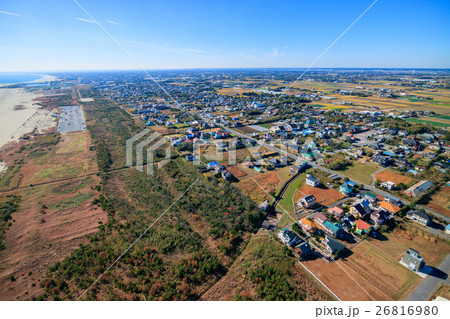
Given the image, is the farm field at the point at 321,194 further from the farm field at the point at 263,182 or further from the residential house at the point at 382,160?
the residential house at the point at 382,160

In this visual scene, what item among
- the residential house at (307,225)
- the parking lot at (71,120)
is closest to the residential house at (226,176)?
the residential house at (307,225)

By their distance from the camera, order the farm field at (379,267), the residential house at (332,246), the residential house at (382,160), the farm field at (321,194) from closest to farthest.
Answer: the farm field at (379,267)
the residential house at (332,246)
the farm field at (321,194)
the residential house at (382,160)

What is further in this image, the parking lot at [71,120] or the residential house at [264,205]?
the parking lot at [71,120]

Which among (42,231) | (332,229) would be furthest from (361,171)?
(42,231)

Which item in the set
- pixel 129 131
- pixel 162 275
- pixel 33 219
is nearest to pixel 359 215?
pixel 162 275

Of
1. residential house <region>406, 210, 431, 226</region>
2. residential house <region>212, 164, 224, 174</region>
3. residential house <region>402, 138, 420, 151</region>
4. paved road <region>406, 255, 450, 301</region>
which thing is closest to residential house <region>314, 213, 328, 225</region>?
paved road <region>406, 255, 450, 301</region>

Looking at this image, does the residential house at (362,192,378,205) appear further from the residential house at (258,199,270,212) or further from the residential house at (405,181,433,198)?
the residential house at (258,199,270,212)
